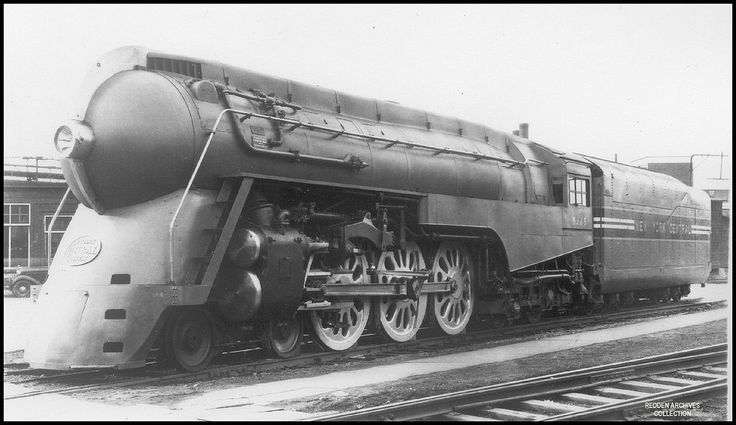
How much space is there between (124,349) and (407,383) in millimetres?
3082

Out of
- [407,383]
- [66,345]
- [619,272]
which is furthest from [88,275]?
[619,272]

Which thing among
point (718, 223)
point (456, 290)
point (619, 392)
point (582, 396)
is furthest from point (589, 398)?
point (718, 223)

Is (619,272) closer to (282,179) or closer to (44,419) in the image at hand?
(282,179)

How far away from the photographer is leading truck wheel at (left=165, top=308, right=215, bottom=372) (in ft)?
28.2

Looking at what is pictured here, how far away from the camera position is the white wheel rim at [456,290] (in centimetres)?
1282

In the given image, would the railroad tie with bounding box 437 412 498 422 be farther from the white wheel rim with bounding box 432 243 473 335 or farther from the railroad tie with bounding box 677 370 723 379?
the white wheel rim with bounding box 432 243 473 335

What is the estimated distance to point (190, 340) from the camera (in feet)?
29.0

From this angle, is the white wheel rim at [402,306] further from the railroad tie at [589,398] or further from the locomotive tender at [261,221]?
the railroad tie at [589,398]

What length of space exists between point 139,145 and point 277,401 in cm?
345

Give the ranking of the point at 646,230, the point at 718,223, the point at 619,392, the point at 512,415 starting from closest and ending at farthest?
the point at 512,415
the point at 619,392
the point at 646,230
the point at 718,223

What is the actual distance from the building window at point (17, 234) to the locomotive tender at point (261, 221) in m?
17.2

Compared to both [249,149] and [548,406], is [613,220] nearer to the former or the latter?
[249,149]

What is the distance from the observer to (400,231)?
38.7 feet

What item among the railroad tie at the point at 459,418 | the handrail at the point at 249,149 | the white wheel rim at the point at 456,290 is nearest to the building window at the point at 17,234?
the white wheel rim at the point at 456,290
